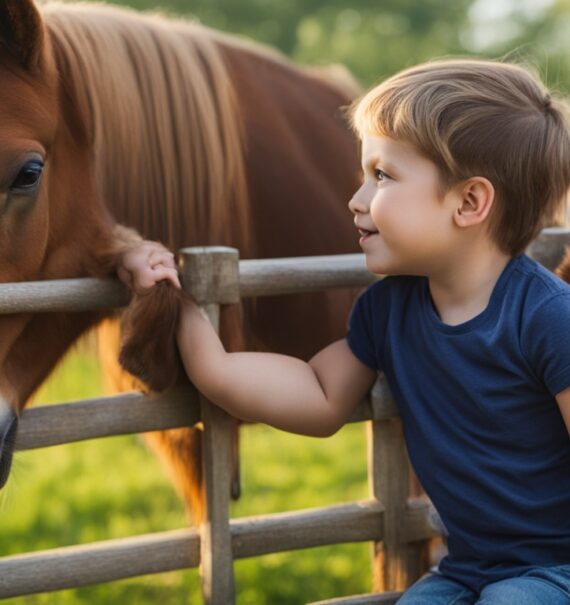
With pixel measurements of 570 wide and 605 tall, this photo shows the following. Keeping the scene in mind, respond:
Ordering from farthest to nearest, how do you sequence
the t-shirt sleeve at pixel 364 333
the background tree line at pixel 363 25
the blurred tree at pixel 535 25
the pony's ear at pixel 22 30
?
the blurred tree at pixel 535 25
the background tree line at pixel 363 25
the t-shirt sleeve at pixel 364 333
the pony's ear at pixel 22 30

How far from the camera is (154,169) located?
236cm

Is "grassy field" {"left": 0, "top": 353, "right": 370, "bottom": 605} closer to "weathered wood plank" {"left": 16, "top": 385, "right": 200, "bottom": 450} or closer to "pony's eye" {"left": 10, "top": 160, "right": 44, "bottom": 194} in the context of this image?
"weathered wood plank" {"left": 16, "top": 385, "right": 200, "bottom": 450}

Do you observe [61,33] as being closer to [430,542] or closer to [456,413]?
[456,413]

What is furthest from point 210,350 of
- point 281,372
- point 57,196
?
point 57,196

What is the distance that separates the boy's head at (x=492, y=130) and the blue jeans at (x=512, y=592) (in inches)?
23.9

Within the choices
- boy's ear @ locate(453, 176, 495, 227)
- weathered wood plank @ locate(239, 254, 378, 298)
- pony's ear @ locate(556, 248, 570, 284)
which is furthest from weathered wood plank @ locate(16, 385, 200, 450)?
pony's ear @ locate(556, 248, 570, 284)

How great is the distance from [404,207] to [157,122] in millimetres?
836

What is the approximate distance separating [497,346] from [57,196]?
934 mm

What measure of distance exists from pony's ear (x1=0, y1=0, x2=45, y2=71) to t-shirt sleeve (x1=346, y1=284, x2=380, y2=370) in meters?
0.82

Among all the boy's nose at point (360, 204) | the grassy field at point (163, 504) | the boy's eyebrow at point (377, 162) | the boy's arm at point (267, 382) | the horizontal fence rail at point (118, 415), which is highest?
the boy's eyebrow at point (377, 162)

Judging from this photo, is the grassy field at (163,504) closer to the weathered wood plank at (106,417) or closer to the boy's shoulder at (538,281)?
the weathered wood plank at (106,417)

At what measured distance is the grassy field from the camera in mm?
3869

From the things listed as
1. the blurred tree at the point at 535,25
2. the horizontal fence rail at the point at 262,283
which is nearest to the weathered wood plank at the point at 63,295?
the horizontal fence rail at the point at 262,283

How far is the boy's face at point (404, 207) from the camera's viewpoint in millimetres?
1762
